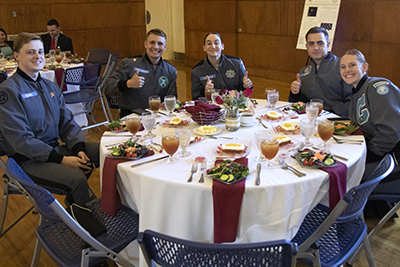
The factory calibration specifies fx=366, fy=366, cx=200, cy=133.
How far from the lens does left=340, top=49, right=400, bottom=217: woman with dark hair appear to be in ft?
7.77

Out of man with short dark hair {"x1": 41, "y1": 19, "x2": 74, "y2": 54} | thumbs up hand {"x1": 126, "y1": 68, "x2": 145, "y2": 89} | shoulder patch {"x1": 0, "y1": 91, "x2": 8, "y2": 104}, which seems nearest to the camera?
shoulder patch {"x1": 0, "y1": 91, "x2": 8, "y2": 104}

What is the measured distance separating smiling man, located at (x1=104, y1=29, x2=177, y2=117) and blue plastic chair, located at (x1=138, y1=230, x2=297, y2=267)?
2.48m

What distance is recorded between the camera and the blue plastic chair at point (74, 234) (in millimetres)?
1659

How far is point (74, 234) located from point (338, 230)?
1.36 m

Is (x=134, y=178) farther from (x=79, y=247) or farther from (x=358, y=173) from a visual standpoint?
Result: (x=358, y=173)

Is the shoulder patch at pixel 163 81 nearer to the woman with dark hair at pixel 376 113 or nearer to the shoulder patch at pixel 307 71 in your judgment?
the shoulder patch at pixel 307 71

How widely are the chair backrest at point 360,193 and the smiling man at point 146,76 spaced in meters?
2.39

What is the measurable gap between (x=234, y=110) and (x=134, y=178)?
847 mm

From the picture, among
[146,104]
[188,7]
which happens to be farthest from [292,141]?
[188,7]

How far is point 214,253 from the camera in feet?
3.97

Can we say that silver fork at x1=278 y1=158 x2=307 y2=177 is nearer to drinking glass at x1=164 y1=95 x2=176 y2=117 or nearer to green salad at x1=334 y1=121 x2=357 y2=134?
green salad at x1=334 y1=121 x2=357 y2=134

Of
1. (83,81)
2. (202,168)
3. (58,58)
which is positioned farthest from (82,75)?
(202,168)

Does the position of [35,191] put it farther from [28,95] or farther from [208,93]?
[208,93]

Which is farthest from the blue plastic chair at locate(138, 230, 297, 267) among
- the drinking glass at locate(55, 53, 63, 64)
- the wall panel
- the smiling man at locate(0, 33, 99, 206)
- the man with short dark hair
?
the wall panel
